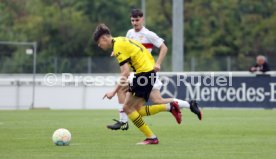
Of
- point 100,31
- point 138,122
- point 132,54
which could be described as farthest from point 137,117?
point 100,31

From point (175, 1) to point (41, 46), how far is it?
28.5 meters

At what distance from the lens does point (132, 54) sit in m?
12.1

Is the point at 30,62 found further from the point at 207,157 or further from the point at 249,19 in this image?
the point at 207,157

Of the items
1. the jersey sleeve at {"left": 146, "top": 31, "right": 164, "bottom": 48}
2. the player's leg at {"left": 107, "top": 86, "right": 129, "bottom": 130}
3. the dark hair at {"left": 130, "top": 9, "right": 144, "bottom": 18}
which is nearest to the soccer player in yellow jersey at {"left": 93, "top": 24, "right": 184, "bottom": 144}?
the player's leg at {"left": 107, "top": 86, "right": 129, "bottom": 130}

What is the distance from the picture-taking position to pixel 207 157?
10219mm

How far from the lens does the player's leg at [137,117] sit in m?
12.3

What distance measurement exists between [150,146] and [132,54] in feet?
4.66

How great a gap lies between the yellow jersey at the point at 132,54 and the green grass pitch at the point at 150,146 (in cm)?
121

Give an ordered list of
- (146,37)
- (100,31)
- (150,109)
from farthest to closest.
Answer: (146,37)
(150,109)
(100,31)

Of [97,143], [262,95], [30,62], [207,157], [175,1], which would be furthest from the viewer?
[30,62]

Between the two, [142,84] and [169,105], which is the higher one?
[142,84]

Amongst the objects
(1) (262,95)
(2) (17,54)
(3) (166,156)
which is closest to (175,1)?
(1) (262,95)

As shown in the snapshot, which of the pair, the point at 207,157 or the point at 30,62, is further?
the point at 30,62

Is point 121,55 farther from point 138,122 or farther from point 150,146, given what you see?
point 150,146
